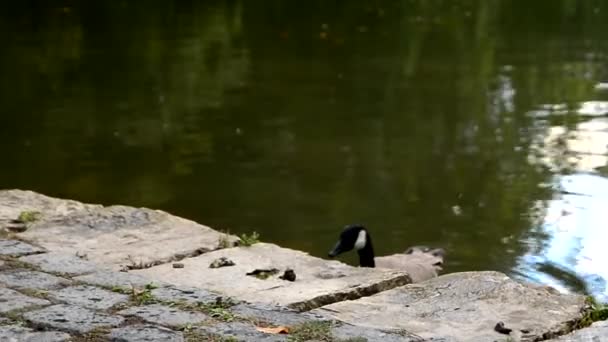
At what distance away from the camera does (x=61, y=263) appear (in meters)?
4.17

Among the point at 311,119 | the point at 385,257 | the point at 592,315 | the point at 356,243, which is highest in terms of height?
the point at 592,315

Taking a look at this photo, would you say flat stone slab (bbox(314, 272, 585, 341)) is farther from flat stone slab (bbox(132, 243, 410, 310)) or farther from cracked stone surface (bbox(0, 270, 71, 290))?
cracked stone surface (bbox(0, 270, 71, 290))

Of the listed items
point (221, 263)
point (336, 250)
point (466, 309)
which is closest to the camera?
point (466, 309)

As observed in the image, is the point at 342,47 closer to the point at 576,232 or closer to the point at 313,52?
the point at 313,52

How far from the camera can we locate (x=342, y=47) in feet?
44.9

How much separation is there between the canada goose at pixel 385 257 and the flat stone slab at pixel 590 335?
1.90m

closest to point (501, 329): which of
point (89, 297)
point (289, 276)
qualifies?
point (289, 276)

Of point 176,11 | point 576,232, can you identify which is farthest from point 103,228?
Answer: point 176,11

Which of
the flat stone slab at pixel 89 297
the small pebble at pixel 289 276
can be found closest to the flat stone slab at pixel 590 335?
the small pebble at pixel 289 276

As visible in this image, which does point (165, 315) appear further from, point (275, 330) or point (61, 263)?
point (61, 263)

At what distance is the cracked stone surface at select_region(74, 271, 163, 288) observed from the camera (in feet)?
12.8

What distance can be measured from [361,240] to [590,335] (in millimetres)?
2475

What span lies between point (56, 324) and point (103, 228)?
61.2 inches

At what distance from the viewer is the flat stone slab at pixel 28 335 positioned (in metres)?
3.32
